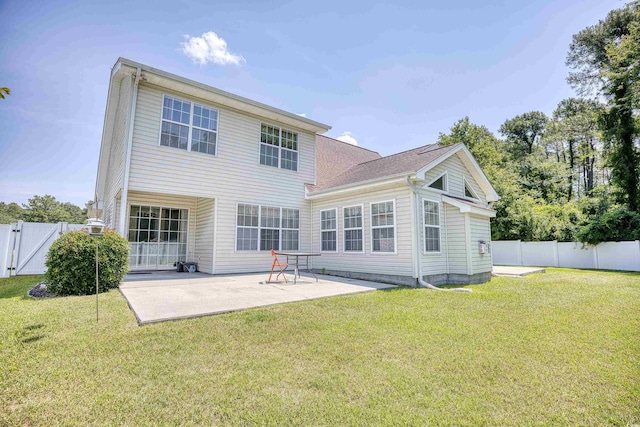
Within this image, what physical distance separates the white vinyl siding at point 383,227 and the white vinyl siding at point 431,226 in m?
0.94

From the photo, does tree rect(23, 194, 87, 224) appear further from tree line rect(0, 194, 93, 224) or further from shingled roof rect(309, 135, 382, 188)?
shingled roof rect(309, 135, 382, 188)

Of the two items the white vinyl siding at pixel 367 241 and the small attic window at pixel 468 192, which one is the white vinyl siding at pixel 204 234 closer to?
the white vinyl siding at pixel 367 241

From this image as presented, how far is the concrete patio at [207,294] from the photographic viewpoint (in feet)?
15.1

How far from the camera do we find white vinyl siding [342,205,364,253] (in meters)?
9.36

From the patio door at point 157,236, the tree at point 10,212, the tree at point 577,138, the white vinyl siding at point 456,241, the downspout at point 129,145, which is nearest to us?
the downspout at point 129,145

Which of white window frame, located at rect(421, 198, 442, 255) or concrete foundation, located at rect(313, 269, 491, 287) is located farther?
white window frame, located at rect(421, 198, 442, 255)

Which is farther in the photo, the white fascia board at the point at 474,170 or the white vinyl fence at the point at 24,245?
the white vinyl fence at the point at 24,245

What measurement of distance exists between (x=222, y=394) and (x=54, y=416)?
118 centimetres

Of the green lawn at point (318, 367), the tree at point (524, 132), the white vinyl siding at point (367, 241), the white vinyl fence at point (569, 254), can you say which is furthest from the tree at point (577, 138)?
the green lawn at point (318, 367)

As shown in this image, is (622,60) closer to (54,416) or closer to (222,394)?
(222,394)

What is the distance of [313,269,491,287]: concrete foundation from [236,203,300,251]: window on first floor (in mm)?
2314

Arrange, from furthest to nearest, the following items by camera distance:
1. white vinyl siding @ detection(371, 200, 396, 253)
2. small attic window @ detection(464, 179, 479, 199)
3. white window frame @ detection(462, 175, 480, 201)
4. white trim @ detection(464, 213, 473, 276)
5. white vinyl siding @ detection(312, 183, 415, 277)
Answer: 1. small attic window @ detection(464, 179, 479, 199)
2. white window frame @ detection(462, 175, 480, 201)
3. white trim @ detection(464, 213, 473, 276)
4. white vinyl siding @ detection(371, 200, 396, 253)
5. white vinyl siding @ detection(312, 183, 415, 277)

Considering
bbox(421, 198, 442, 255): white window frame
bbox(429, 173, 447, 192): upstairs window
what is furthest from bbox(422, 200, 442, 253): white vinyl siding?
bbox(429, 173, 447, 192): upstairs window

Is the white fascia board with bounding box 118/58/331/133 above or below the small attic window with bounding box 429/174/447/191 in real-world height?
above
